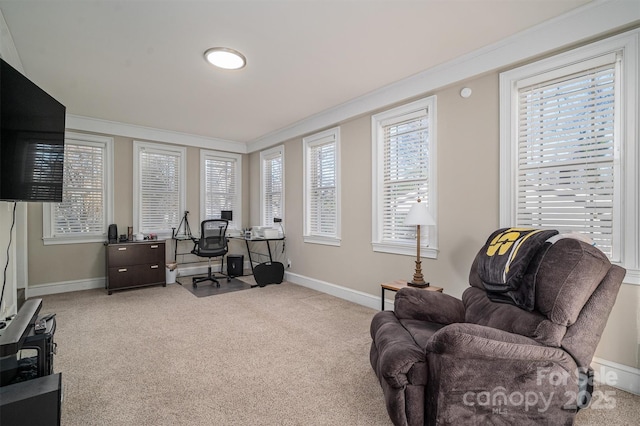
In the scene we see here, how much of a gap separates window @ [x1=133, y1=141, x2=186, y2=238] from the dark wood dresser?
0.60 metres

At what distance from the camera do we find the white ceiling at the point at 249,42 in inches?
88.4

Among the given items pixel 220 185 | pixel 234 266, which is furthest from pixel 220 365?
pixel 220 185

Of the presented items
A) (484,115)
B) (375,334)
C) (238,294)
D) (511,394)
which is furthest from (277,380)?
(484,115)

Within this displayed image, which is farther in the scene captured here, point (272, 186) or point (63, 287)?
point (272, 186)

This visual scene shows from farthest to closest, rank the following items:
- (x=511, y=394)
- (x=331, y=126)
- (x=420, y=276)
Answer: (x=331, y=126) → (x=420, y=276) → (x=511, y=394)

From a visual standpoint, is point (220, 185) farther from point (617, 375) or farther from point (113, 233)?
point (617, 375)

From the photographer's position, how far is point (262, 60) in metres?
2.99

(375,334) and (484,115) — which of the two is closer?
(375,334)

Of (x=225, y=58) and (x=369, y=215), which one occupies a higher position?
(x=225, y=58)

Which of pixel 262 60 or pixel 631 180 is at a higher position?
pixel 262 60

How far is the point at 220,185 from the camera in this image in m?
6.35

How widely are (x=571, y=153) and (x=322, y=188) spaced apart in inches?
121

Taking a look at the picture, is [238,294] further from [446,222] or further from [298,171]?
[446,222]

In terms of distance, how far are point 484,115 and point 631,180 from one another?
119 centimetres
